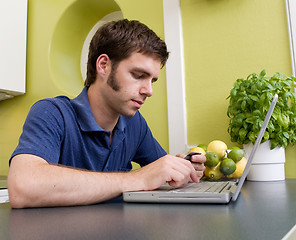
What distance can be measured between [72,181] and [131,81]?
455 mm

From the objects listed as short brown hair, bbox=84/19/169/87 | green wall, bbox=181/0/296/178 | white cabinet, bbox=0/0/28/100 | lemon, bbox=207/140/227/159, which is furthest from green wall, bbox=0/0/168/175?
lemon, bbox=207/140/227/159

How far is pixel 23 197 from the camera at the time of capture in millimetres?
701

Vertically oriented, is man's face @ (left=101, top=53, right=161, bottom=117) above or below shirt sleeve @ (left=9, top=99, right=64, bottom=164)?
above

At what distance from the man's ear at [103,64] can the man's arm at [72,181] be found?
471mm

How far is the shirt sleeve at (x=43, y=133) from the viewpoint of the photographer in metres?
0.81

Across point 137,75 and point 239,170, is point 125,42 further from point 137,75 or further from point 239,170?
point 239,170

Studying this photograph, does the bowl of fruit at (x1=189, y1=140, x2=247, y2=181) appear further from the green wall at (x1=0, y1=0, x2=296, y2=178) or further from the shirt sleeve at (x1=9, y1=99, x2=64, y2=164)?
the shirt sleeve at (x1=9, y1=99, x2=64, y2=164)

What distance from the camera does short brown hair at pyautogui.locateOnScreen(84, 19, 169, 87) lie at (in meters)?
1.08

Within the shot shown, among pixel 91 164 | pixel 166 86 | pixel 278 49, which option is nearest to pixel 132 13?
pixel 166 86

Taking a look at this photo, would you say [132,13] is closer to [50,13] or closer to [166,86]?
[166,86]

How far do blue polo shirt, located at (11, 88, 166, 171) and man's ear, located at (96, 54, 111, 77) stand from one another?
105 millimetres

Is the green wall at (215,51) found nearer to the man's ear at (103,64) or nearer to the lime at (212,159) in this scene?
the lime at (212,159)

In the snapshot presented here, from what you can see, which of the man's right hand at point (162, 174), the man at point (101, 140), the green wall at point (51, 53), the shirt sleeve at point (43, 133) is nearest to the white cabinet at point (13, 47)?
the green wall at point (51, 53)

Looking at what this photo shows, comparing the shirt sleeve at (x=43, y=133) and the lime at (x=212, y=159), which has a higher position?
the shirt sleeve at (x=43, y=133)
